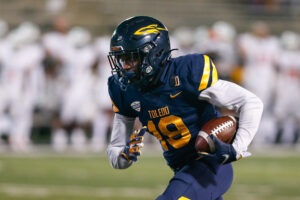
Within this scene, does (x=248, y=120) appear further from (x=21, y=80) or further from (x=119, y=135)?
(x=21, y=80)

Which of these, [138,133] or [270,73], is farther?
[270,73]

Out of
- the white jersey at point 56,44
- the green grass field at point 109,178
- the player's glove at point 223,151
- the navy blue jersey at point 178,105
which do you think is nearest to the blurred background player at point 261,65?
the green grass field at point 109,178

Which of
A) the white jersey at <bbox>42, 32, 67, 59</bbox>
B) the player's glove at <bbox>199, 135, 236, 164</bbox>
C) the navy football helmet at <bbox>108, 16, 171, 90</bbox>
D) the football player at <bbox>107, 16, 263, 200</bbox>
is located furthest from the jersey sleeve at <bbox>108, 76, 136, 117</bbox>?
the white jersey at <bbox>42, 32, 67, 59</bbox>

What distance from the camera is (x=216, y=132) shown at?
10.3ft

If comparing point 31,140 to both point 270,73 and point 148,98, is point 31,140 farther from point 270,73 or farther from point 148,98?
point 148,98

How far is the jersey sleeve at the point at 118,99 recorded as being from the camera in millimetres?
3477

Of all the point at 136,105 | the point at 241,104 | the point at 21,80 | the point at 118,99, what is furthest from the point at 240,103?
the point at 21,80

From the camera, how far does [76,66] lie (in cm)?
1036

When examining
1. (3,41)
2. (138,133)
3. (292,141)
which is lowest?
(292,141)

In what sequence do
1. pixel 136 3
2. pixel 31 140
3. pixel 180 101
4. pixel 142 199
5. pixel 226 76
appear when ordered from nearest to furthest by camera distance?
pixel 180 101 → pixel 142 199 → pixel 226 76 → pixel 31 140 → pixel 136 3

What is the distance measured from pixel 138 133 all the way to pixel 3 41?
758 cm

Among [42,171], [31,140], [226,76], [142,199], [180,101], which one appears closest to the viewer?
[180,101]

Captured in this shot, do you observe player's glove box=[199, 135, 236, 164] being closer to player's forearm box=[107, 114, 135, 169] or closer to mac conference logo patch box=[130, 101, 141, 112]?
mac conference logo patch box=[130, 101, 141, 112]

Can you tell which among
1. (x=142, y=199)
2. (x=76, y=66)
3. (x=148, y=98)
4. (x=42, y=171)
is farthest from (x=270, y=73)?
(x=148, y=98)
